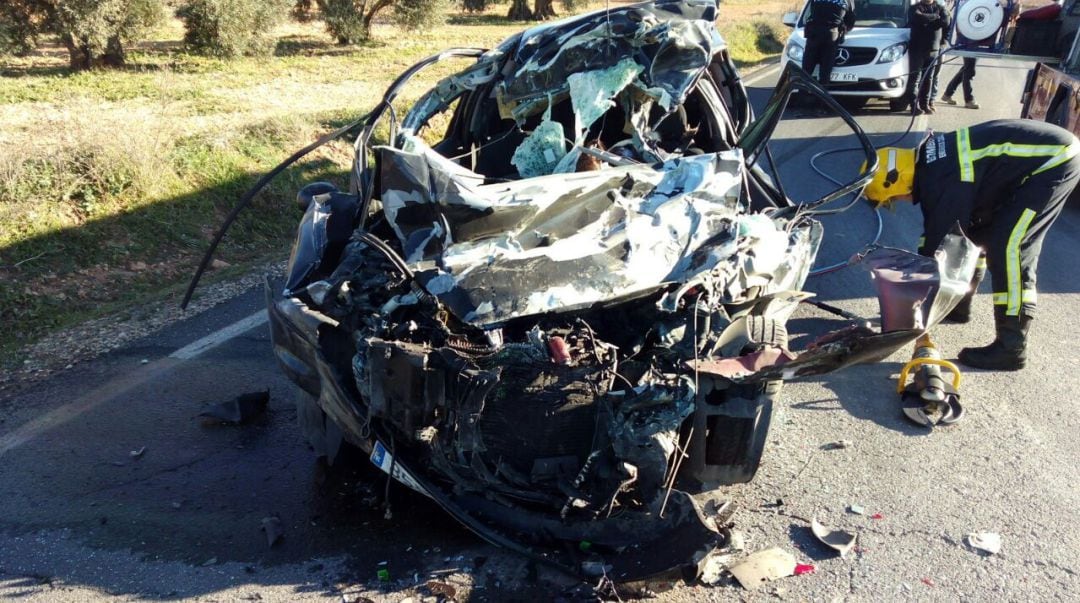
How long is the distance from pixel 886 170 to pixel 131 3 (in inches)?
479

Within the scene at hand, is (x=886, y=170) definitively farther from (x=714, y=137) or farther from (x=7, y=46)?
(x=7, y=46)

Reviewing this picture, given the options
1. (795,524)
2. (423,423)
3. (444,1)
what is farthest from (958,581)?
(444,1)

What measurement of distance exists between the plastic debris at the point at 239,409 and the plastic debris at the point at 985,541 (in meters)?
3.34

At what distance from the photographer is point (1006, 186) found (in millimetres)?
4637

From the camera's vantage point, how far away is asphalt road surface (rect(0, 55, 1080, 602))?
2906 mm

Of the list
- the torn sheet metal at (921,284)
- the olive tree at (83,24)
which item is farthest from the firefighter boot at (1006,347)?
the olive tree at (83,24)

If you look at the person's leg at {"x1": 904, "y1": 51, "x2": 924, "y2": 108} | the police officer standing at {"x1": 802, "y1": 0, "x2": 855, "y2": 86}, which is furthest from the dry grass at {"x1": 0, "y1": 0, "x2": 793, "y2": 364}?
the person's leg at {"x1": 904, "y1": 51, "x2": 924, "y2": 108}

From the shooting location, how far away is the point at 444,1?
730 inches

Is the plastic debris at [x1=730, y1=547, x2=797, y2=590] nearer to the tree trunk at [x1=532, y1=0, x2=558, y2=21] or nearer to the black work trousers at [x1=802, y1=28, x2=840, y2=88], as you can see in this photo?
the black work trousers at [x1=802, y1=28, x2=840, y2=88]

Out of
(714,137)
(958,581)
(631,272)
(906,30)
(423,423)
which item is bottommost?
(958,581)

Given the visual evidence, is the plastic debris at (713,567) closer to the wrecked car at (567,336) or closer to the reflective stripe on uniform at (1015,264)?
the wrecked car at (567,336)

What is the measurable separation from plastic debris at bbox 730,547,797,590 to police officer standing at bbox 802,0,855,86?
9.34m

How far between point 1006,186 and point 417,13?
15.6 metres

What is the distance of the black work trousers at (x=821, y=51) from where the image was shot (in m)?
10.6
